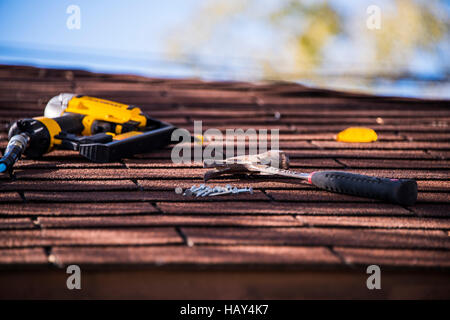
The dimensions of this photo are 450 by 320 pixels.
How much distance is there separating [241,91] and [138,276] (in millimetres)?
3891

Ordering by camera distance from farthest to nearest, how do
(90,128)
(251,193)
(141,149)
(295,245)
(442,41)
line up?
(442,41) < (90,128) < (141,149) < (251,193) < (295,245)

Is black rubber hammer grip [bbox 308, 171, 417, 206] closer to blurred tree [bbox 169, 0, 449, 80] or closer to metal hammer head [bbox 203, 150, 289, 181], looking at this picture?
metal hammer head [bbox 203, 150, 289, 181]

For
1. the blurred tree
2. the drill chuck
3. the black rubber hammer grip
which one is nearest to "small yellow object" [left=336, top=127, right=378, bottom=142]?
the black rubber hammer grip

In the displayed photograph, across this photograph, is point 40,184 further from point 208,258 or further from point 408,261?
point 408,261

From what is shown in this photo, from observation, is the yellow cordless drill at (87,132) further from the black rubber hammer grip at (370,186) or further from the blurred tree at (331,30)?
the blurred tree at (331,30)

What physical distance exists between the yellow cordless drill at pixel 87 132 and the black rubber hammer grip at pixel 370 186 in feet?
4.27

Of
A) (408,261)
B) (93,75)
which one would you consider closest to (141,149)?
(408,261)

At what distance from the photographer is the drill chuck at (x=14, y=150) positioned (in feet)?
10.0

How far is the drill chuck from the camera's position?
3.05 m

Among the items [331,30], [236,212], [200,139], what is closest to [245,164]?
[236,212]

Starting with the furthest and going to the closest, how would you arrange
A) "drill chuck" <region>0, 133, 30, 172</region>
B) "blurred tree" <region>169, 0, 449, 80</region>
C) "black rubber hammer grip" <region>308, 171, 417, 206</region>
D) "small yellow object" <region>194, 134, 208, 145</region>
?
"blurred tree" <region>169, 0, 449, 80</region>
"small yellow object" <region>194, 134, 208, 145</region>
"drill chuck" <region>0, 133, 30, 172</region>
"black rubber hammer grip" <region>308, 171, 417, 206</region>

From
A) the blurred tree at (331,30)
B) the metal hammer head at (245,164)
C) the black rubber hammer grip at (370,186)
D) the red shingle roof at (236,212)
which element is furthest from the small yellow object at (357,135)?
the blurred tree at (331,30)

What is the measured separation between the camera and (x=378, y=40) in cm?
2073

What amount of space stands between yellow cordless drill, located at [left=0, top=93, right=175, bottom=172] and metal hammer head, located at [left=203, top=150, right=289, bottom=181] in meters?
0.61
